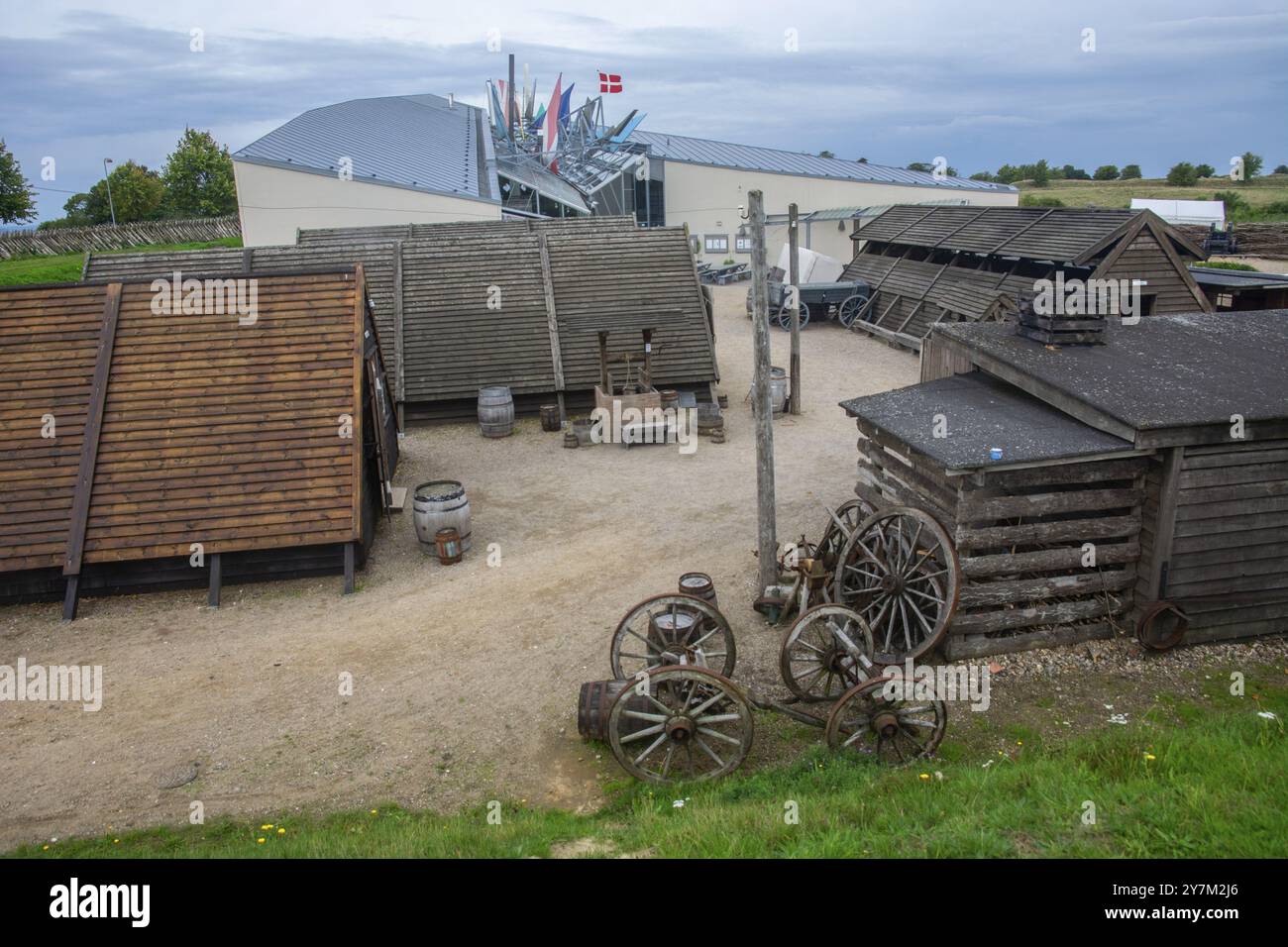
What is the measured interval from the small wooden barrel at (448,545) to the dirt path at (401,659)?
226 millimetres

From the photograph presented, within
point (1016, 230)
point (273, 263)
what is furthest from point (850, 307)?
point (273, 263)

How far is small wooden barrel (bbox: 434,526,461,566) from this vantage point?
40.7 ft

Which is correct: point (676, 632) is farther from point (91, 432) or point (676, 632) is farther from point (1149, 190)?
point (1149, 190)

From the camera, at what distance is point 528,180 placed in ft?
131

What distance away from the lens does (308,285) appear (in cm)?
1378

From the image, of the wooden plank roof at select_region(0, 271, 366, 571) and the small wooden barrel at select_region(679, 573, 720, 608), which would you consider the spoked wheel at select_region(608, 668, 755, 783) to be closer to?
the small wooden barrel at select_region(679, 573, 720, 608)

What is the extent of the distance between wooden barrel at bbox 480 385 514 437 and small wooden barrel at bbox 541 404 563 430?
67cm

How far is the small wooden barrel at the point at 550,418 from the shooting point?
60.7ft

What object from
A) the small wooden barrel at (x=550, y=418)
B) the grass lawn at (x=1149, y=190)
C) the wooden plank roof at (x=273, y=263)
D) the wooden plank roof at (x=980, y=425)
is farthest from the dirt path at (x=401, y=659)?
the grass lawn at (x=1149, y=190)

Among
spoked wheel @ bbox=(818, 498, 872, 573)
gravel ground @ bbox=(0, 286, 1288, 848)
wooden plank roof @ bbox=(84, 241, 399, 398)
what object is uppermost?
wooden plank roof @ bbox=(84, 241, 399, 398)

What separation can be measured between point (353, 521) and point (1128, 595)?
909 cm

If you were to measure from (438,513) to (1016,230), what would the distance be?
1759cm

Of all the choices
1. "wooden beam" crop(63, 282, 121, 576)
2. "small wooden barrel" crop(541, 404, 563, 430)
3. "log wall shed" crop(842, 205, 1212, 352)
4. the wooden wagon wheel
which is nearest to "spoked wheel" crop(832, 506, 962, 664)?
the wooden wagon wheel
